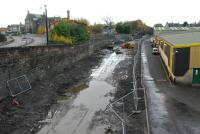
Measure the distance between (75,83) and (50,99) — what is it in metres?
8.21

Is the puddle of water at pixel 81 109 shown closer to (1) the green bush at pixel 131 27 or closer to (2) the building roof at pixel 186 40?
(2) the building roof at pixel 186 40

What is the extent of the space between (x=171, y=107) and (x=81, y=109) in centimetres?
652

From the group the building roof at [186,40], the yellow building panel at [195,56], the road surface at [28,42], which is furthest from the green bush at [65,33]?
the yellow building panel at [195,56]

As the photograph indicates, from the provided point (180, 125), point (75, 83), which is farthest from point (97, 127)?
point (75, 83)

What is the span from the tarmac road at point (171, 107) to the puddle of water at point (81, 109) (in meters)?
3.46

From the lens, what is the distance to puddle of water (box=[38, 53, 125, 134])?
18734 millimetres

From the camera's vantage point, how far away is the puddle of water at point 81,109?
61.5 feet

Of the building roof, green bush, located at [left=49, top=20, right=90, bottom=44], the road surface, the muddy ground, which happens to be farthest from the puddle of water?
green bush, located at [left=49, top=20, right=90, bottom=44]

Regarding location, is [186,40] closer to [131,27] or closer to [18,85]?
[18,85]

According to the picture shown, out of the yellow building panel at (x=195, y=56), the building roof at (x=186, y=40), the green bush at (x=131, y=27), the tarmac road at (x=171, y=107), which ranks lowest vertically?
the tarmac road at (x=171, y=107)

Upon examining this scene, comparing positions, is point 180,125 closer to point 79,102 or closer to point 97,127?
point 97,127

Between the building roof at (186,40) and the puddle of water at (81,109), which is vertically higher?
the building roof at (186,40)

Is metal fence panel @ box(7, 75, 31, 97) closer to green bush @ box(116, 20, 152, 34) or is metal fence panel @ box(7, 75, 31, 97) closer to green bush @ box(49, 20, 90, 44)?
green bush @ box(49, 20, 90, 44)

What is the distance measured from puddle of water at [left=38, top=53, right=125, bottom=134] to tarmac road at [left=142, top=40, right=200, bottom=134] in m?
3.46
